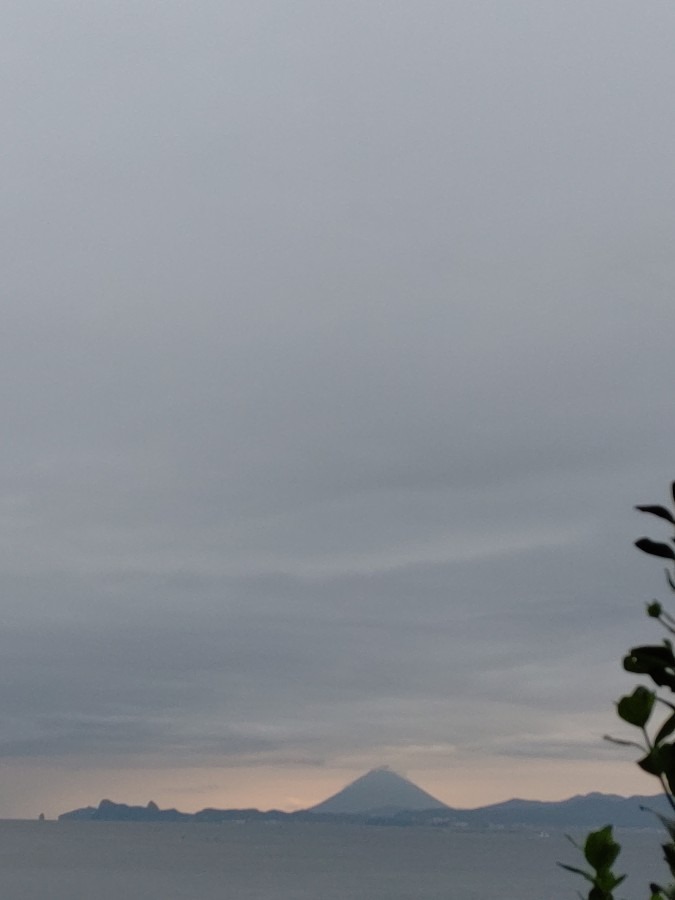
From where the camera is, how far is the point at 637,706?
116 inches

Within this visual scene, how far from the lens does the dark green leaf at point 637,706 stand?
293 centimetres

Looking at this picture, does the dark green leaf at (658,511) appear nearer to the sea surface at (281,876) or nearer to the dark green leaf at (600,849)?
the dark green leaf at (600,849)

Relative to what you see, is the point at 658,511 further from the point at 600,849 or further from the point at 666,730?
the point at 600,849

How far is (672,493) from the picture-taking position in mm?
2727

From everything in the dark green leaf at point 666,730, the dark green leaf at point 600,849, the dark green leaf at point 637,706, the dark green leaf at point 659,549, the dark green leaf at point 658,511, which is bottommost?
the dark green leaf at point 600,849

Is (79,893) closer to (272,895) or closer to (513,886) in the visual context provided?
(272,895)

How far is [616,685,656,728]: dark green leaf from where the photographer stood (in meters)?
2.93

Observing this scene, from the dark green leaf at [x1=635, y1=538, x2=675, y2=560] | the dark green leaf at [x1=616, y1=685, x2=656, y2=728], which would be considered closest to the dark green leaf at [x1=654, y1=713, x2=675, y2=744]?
the dark green leaf at [x1=616, y1=685, x2=656, y2=728]

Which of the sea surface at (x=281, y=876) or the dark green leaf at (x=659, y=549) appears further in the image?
the sea surface at (x=281, y=876)

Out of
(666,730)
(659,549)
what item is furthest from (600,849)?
(659,549)

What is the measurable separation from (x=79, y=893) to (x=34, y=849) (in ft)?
294

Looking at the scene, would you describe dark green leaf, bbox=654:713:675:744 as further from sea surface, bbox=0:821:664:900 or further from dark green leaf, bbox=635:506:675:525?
sea surface, bbox=0:821:664:900

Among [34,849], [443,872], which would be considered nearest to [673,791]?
[443,872]

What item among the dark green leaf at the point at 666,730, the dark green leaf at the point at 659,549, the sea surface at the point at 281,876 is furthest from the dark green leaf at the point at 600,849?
the sea surface at the point at 281,876
